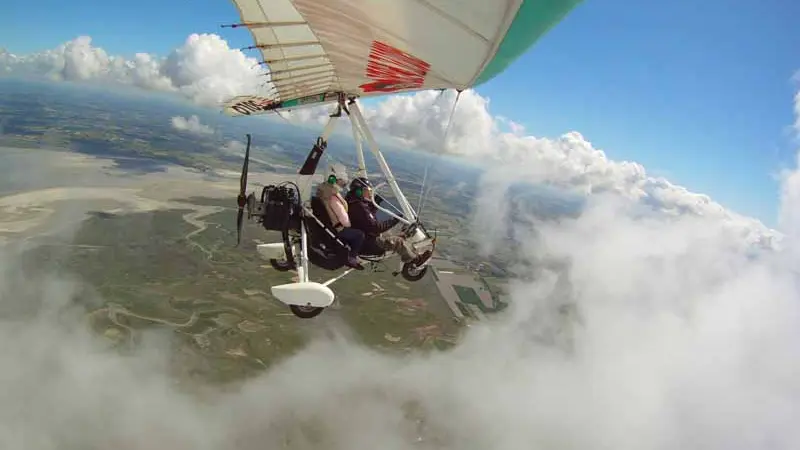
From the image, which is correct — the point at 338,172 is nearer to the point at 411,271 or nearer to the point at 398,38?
the point at 411,271

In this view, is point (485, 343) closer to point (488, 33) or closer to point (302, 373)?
Answer: point (302, 373)

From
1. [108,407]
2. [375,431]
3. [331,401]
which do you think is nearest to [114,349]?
[108,407]

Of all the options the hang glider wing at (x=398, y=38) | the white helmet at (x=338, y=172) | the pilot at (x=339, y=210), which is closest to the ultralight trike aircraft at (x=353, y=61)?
the hang glider wing at (x=398, y=38)

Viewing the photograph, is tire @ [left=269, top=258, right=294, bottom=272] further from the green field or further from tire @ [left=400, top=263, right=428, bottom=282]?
the green field

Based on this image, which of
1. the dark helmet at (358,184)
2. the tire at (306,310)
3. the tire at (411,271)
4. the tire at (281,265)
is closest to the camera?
the tire at (306,310)

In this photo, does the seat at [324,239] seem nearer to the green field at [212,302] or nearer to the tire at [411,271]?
the tire at [411,271]

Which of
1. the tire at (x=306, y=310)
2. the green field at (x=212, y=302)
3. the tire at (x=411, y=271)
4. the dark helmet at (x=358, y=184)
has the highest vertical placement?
the dark helmet at (x=358, y=184)
